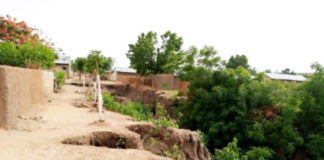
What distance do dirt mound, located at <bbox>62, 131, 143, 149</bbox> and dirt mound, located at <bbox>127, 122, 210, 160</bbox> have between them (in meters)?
0.80

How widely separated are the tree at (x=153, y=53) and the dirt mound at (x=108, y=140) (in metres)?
20.9

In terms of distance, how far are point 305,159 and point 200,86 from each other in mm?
5695

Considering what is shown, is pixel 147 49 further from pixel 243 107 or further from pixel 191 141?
pixel 191 141

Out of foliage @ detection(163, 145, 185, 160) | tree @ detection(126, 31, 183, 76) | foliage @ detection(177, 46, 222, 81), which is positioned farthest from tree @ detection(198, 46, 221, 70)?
foliage @ detection(163, 145, 185, 160)

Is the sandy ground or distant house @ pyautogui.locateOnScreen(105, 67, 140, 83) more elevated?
distant house @ pyautogui.locateOnScreen(105, 67, 140, 83)

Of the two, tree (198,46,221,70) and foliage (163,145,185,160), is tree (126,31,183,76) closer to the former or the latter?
tree (198,46,221,70)

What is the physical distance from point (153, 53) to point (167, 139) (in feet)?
71.2

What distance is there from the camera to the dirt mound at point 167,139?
Result: 18.9ft

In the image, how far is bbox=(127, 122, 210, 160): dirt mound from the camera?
18.9 ft

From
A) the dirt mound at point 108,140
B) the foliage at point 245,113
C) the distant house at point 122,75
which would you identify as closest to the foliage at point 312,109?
the foliage at point 245,113

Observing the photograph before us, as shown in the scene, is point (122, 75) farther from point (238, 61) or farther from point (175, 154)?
point (175, 154)

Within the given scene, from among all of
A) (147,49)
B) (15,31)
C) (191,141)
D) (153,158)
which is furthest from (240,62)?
(153,158)

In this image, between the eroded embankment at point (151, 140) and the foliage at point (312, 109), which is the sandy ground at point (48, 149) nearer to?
the eroded embankment at point (151, 140)

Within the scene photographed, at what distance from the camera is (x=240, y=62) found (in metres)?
33.9
